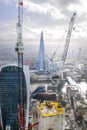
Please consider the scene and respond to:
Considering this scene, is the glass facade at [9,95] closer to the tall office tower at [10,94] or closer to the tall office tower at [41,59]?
the tall office tower at [10,94]

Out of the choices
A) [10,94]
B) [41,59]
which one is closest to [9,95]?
[10,94]

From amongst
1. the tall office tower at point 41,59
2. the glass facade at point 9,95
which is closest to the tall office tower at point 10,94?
the glass facade at point 9,95

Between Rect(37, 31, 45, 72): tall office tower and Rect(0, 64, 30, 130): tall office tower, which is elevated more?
Rect(37, 31, 45, 72): tall office tower

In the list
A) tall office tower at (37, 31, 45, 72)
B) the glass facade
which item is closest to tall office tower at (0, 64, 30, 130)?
the glass facade

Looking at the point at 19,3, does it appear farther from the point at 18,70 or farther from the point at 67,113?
the point at 67,113

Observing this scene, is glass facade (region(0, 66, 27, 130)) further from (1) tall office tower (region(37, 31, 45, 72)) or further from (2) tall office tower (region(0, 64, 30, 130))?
(1) tall office tower (region(37, 31, 45, 72))

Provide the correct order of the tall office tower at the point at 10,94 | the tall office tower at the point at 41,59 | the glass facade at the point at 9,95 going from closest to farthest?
the tall office tower at the point at 10,94 → the glass facade at the point at 9,95 → the tall office tower at the point at 41,59

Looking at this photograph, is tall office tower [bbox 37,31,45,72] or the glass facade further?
tall office tower [bbox 37,31,45,72]

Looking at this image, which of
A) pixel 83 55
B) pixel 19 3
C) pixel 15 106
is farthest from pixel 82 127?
pixel 83 55
